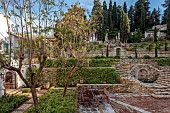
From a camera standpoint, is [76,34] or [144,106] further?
[76,34]

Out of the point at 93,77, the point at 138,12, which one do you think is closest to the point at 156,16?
the point at 138,12

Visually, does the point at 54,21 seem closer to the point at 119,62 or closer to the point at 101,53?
the point at 119,62

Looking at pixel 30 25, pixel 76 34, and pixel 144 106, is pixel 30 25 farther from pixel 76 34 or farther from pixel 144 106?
pixel 144 106

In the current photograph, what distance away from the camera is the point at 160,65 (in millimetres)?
21000

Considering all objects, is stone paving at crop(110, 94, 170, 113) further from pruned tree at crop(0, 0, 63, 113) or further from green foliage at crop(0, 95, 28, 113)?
green foliage at crop(0, 95, 28, 113)

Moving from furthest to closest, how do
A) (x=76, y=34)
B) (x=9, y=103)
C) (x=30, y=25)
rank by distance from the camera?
1. (x=76, y=34)
2. (x=9, y=103)
3. (x=30, y=25)

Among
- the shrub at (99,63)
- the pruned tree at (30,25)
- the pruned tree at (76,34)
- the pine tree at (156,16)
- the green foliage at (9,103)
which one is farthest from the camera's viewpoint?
the pine tree at (156,16)

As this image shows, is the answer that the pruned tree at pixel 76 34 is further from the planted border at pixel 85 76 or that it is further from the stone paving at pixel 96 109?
the planted border at pixel 85 76

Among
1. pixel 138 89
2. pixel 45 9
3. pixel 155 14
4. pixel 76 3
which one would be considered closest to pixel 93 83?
pixel 138 89

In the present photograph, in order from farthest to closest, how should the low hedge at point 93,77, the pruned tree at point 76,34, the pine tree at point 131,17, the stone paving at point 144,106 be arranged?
the pine tree at point 131,17 → the low hedge at point 93,77 → the pruned tree at point 76,34 → the stone paving at point 144,106

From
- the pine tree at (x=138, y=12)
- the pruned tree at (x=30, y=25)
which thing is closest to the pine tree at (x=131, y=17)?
the pine tree at (x=138, y=12)

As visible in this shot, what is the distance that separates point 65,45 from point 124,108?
5.76 metres

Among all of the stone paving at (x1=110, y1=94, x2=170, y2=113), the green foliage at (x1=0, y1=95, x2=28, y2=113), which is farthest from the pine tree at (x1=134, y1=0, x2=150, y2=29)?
the green foliage at (x1=0, y1=95, x2=28, y2=113)

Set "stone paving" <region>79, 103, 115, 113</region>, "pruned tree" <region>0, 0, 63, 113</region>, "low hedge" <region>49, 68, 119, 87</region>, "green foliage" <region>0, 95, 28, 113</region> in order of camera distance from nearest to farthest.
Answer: "pruned tree" <region>0, 0, 63, 113</region>, "green foliage" <region>0, 95, 28, 113</region>, "stone paving" <region>79, 103, 115, 113</region>, "low hedge" <region>49, 68, 119, 87</region>
